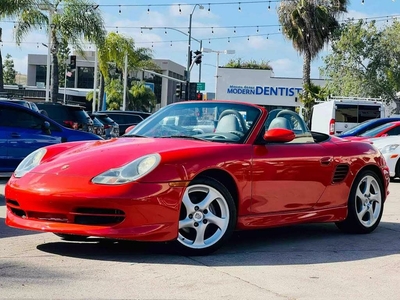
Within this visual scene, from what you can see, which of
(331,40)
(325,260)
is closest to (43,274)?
(325,260)

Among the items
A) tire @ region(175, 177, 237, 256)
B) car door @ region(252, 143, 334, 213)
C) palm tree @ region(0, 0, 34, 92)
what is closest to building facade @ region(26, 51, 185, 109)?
palm tree @ region(0, 0, 34, 92)

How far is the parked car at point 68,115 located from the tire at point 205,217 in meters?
12.6

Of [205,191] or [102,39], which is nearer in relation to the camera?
[205,191]

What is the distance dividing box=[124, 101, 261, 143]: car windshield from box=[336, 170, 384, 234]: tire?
153cm

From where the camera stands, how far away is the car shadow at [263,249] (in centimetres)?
592

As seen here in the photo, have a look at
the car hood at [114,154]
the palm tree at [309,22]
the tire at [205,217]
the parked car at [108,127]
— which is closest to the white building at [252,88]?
the palm tree at [309,22]

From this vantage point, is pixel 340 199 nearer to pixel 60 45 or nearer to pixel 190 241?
pixel 190 241

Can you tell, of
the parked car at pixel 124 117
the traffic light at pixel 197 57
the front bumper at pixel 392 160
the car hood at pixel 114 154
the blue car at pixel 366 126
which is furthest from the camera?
the traffic light at pixel 197 57

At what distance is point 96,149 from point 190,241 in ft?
3.74

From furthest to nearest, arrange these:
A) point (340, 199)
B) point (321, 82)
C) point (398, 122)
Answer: point (321, 82), point (398, 122), point (340, 199)

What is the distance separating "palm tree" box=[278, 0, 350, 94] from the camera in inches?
1629

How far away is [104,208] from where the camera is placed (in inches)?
220

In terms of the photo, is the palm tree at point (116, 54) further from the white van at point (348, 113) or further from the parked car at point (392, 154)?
the parked car at point (392, 154)

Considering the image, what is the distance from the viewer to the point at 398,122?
18.0m
